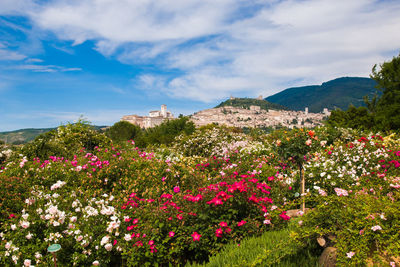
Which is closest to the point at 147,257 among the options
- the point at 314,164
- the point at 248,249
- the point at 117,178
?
the point at 248,249

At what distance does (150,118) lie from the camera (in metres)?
128

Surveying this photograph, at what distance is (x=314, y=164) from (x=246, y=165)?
1.78m

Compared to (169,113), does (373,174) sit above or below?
below

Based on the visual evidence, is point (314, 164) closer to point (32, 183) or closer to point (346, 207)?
point (346, 207)

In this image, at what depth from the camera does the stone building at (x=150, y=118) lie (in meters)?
127

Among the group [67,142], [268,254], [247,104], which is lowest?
[268,254]

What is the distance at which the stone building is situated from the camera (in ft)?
418

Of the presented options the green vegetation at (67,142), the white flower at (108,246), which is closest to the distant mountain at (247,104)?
the green vegetation at (67,142)

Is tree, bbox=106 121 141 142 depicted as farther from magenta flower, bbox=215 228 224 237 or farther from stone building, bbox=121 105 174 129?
stone building, bbox=121 105 174 129

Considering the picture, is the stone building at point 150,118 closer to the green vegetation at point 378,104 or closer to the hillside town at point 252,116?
the hillside town at point 252,116

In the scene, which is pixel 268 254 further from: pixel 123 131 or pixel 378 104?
pixel 123 131

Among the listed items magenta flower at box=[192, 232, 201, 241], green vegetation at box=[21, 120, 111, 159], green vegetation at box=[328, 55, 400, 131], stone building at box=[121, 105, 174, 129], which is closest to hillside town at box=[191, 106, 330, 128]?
stone building at box=[121, 105, 174, 129]

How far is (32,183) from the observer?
4.98 metres

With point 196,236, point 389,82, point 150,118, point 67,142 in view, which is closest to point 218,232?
point 196,236
